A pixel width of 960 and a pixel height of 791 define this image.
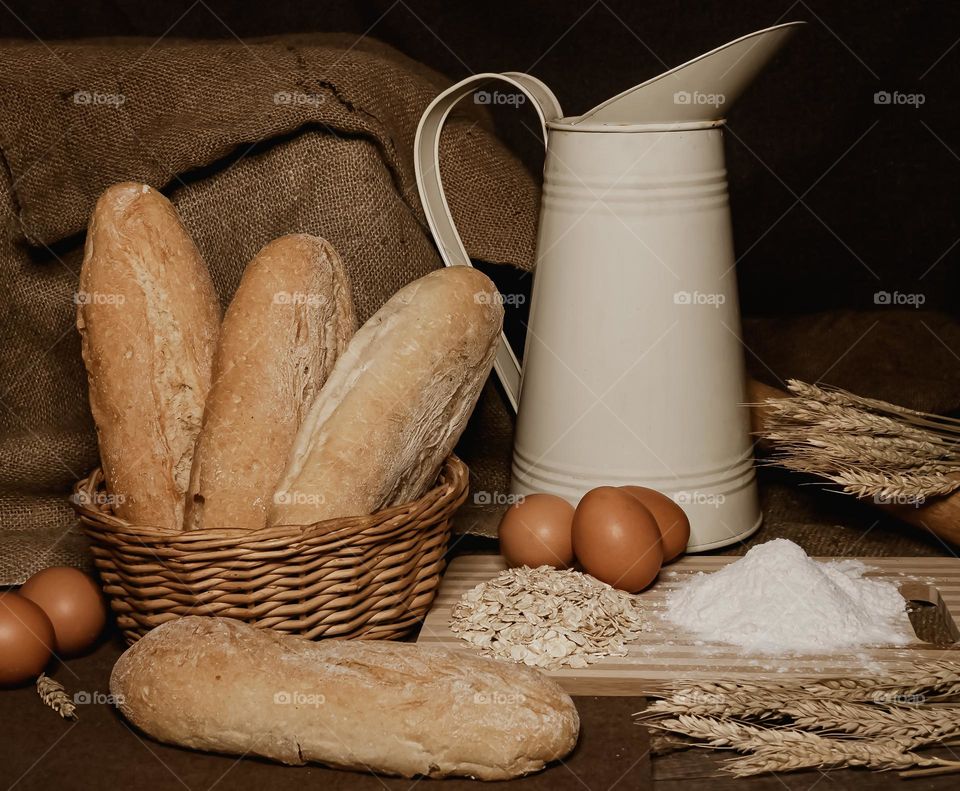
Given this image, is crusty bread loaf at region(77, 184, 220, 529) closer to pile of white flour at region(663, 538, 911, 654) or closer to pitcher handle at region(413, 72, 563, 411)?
pitcher handle at region(413, 72, 563, 411)

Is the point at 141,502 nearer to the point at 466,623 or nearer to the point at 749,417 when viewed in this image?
the point at 466,623

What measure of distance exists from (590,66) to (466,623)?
1.21 m

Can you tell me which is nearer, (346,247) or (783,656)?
(783,656)

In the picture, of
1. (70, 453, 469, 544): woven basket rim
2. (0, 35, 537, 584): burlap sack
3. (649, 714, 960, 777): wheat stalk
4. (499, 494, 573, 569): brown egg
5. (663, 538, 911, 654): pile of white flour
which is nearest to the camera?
(649, 714, 960, 777): wheat stalk

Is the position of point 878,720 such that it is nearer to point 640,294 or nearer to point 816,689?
point 816,689

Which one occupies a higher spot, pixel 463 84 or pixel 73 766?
pixel 463 84

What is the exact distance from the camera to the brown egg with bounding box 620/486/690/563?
1.53 meters

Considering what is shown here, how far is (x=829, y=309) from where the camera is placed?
2297 millimetres

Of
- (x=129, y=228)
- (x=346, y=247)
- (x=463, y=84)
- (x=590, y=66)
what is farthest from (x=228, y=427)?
(x=590, y=66)

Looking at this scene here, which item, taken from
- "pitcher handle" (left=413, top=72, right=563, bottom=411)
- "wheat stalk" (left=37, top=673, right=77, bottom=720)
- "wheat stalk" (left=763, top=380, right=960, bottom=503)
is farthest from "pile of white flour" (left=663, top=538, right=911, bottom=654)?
"wheat stalk" (left=37, top=673, right=77, bottom=720)

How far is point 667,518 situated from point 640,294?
300 mm

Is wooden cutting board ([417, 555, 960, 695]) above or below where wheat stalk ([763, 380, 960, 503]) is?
below

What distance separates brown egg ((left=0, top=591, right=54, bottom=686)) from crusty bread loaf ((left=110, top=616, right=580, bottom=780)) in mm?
185

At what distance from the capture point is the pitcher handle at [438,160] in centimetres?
161
